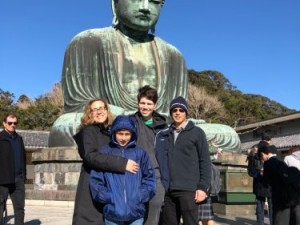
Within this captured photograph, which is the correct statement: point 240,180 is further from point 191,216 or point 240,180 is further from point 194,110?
point 194,110

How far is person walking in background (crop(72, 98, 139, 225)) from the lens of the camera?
3.05 meters

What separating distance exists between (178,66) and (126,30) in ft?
4.79

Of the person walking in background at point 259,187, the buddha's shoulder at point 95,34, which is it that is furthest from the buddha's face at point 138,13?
the person walking in background at point 259,187

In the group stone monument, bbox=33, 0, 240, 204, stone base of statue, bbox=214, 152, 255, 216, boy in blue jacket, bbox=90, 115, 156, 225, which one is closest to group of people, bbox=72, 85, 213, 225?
boy in blue jacket, bbox=90, 115, 156, 225

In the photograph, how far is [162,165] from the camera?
3498mm

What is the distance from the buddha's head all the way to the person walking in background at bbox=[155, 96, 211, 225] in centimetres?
634

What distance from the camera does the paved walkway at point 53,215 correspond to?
604 centimetres

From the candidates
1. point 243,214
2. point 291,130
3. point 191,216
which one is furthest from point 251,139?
point 191,216

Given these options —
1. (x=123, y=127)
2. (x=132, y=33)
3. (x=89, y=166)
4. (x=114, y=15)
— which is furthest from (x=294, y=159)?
(x=114, y=15)

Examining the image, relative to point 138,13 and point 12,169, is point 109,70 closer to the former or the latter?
point 138,13

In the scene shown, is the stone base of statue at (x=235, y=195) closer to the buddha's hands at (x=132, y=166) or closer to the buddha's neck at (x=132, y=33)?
the buddha's neck at (x=132, y=33)

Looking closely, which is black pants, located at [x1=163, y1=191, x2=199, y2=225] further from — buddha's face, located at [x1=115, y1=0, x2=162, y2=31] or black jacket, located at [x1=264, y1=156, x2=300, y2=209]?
buddha's face, located at [x1=115, y1=0, x2=162, y2=31]

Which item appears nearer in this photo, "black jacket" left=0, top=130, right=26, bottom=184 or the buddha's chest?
"black jacket" left=0, top=130, right=26, bottom=184

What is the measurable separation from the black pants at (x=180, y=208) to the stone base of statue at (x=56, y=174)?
15.3ft
